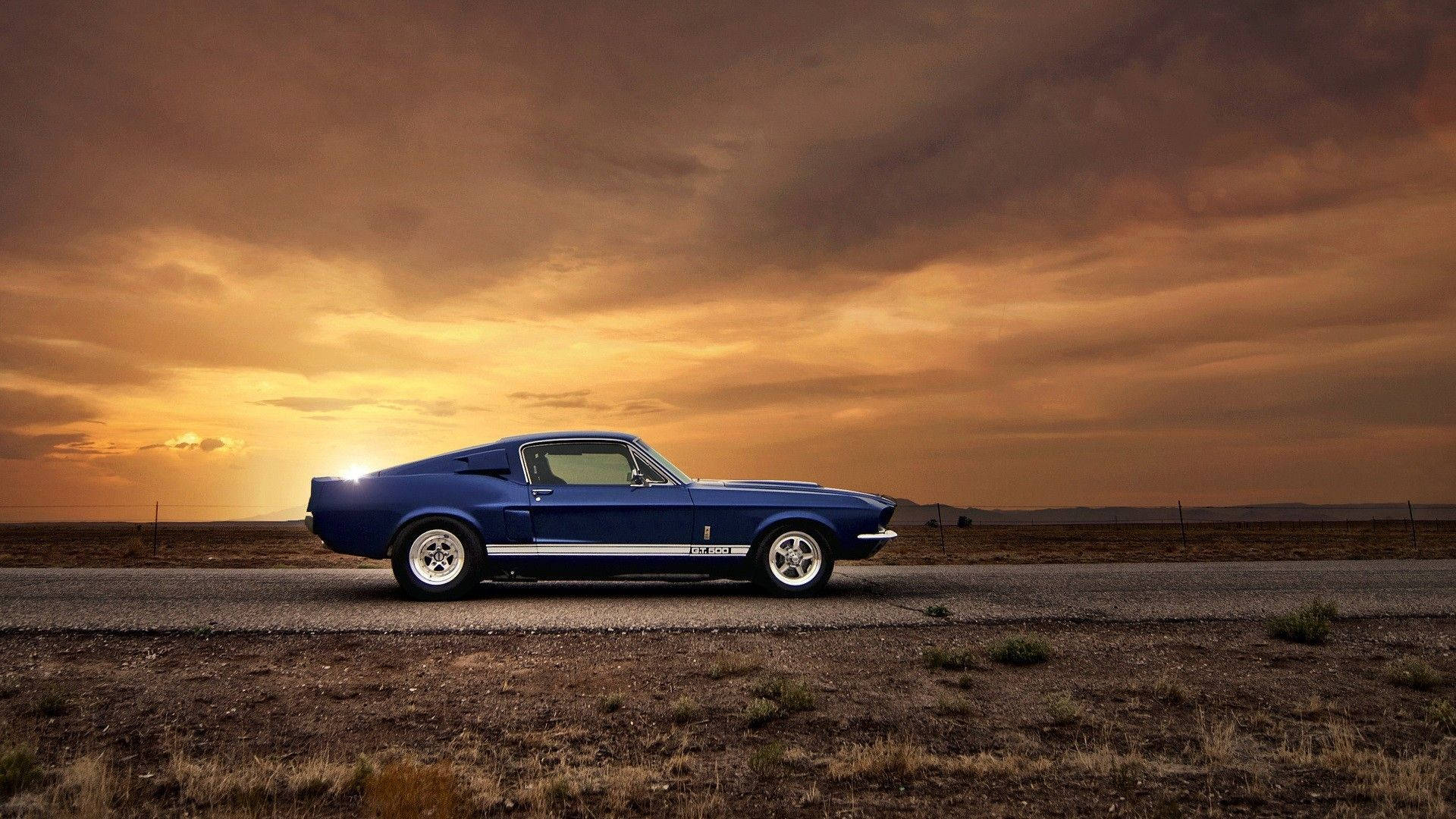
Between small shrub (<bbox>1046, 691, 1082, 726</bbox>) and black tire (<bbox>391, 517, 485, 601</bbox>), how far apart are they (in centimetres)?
577

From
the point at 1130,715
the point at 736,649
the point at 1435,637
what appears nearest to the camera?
the point at 1130,715

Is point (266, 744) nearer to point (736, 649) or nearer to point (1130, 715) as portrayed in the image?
point (736, 649)

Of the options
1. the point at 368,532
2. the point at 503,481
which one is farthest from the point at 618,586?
the point at 368,532

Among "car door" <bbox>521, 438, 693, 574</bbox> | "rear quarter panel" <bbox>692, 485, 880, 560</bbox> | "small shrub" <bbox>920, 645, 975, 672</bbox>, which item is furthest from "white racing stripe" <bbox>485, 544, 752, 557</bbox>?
"small shrub" <bbox>920, 645, 975, 672</bbox>

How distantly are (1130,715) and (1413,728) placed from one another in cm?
184

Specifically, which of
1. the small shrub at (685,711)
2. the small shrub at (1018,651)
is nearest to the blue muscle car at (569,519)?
the small shrub at (1018,651)

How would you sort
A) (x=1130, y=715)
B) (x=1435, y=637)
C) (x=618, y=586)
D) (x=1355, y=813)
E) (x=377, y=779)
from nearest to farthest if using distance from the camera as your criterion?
(x=1355, y=813) → (x=377, y=779) → (x=1130, y=715) → (x=1435, y=637) → (x=618, y=586)

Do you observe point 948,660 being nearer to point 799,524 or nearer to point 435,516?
point 799,524

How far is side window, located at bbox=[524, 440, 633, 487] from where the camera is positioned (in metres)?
10.2

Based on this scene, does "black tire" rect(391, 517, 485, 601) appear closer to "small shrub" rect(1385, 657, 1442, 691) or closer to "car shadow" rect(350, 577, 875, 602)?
"car shadow" rect(350, 577, 875, 602)

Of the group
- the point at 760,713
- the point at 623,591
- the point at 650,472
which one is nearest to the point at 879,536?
the point at 650,472

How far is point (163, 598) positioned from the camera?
10469 millimetres

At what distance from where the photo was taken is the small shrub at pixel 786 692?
6.71m

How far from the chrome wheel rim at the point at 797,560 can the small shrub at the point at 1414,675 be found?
16.6 ft
